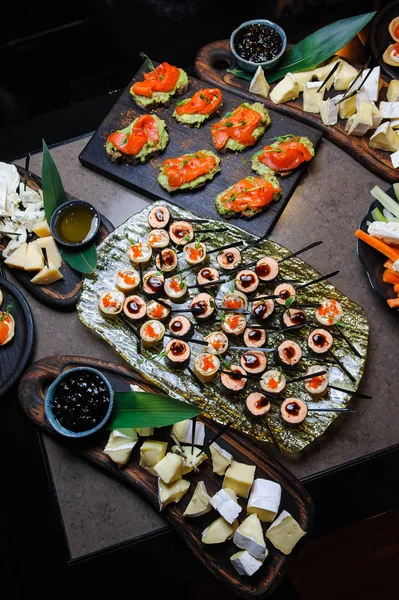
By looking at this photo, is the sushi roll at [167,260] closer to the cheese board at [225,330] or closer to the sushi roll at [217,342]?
the cheese board at [225,330]

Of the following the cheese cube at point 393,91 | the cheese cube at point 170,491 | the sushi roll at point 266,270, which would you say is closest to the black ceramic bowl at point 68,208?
the sushi roll at point 266,270

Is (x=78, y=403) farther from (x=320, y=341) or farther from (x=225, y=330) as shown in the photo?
(x=320, y=341)

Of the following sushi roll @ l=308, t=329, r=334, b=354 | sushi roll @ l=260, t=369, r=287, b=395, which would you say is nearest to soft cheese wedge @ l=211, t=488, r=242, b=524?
sushi roll @ l=260, t=369, r=287, b=395

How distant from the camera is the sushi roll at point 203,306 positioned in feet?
12.3

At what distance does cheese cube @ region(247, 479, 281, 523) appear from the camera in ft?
11.0

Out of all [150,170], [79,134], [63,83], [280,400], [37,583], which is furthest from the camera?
[63,83]

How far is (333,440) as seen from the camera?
3.71 m

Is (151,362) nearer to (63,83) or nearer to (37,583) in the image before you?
(37,583)

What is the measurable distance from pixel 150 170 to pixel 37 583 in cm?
287

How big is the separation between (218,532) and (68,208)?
7.21 ft

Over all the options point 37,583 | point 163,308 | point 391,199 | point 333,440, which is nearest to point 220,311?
point 163,308

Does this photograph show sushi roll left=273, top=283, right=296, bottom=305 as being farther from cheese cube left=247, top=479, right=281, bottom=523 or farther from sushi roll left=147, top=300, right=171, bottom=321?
cheese cube left=247, top=479, right=281, bottom=523

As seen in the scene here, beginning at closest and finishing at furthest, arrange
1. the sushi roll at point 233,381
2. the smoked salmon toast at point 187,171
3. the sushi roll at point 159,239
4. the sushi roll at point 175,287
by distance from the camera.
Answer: the sushi roll at point 233,381 → the sushi roll at point 175,287 → the sushi roll at point 159,239 → the smoked salmon toast at point 187,171

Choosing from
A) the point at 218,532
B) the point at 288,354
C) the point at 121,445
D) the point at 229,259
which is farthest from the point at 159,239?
the point at 218,532
